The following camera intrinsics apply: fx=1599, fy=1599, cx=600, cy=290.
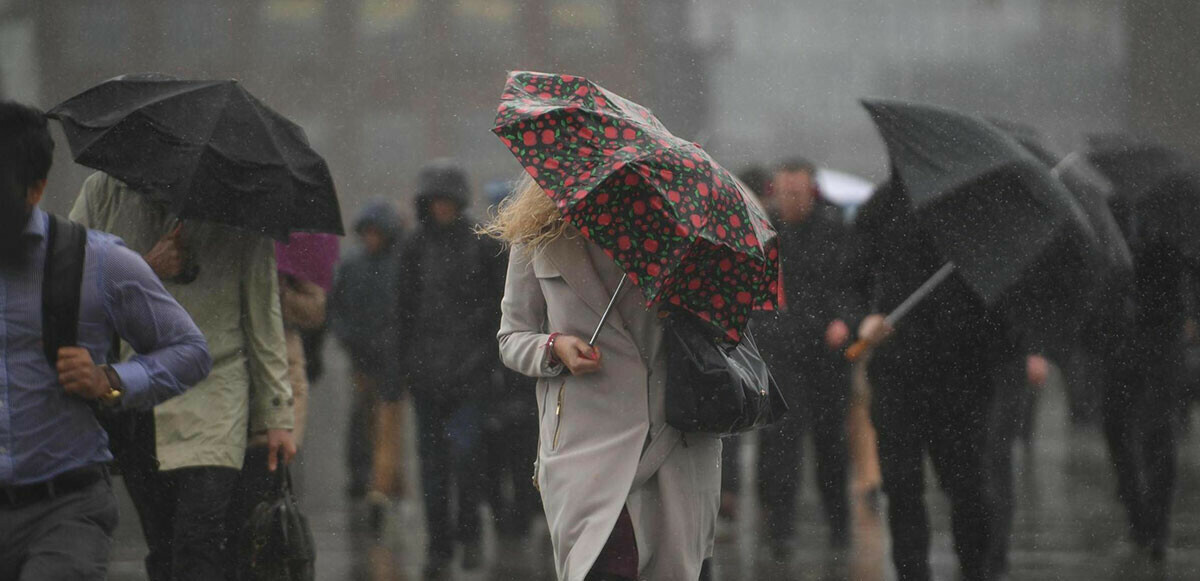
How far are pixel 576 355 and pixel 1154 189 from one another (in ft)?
11.9

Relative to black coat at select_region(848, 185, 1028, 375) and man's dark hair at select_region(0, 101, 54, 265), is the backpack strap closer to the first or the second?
man's dark hair at select_region(0, 101, 54, 265)

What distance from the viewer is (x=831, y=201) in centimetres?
713

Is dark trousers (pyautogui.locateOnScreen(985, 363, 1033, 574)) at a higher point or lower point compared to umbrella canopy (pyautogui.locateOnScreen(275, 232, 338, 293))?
lower

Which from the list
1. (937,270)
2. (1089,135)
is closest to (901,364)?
(937,270)

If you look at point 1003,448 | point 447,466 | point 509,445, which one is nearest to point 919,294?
point 1003,448

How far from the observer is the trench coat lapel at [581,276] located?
4.65 m

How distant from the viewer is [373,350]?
7.10m

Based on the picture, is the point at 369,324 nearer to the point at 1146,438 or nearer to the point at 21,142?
the point at 21,142

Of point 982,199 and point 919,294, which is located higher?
point 982,199

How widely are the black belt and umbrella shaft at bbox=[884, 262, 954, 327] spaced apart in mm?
3730

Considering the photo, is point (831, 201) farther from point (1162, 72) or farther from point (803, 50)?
point (1162, 72)

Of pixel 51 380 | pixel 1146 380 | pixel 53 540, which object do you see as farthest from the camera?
pixel 1146 380

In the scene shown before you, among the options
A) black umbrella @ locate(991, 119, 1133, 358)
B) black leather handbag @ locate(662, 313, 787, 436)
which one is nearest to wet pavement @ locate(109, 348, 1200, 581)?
black umbrella @ locate(991, 119, 1133, 358)

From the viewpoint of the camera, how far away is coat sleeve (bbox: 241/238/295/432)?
5.93 m
